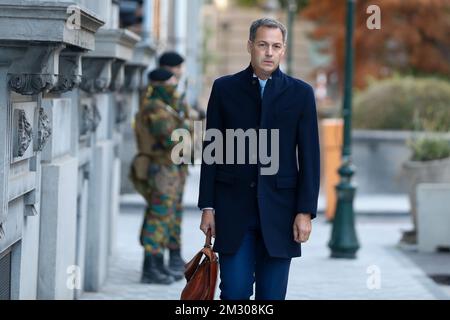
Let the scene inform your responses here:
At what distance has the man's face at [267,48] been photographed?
723cm

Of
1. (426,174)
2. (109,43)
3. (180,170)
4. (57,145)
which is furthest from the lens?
(426,174)

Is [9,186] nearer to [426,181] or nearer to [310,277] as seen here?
[310,277]

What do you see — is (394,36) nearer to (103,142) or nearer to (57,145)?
(103,142)

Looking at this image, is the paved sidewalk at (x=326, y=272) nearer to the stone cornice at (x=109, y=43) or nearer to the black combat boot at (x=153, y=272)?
the black combat boot at (x=153, y=272)

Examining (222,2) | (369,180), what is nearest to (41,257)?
(369,180)

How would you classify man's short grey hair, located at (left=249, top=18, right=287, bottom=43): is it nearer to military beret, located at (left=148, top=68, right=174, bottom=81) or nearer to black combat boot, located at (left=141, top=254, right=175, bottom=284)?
military beret, located at (left=148, top=68, right=174, bottom=81)

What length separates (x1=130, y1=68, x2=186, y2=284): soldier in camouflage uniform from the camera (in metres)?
12.5

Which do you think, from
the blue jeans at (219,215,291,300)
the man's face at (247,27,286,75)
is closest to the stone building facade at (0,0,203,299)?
the man's face at (247,27,286,75)

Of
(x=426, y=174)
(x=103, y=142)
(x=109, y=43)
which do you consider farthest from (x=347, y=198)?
(x=109, y=43)

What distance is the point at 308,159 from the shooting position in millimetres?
7289

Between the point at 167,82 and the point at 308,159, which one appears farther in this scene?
the point at 167,82

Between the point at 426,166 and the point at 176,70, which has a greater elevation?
the point at 176,70

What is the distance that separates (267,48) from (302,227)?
0.97 meters

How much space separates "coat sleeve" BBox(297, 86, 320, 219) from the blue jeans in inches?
11.7
